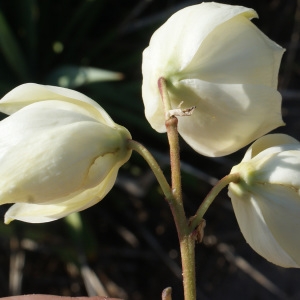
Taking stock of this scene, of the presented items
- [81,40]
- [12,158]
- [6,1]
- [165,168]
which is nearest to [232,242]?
[165,168]

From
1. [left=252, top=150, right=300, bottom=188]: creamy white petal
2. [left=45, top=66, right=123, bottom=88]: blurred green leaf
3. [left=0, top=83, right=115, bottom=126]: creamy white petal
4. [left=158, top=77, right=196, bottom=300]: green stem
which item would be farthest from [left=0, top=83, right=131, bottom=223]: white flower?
[left=45, top=66, right=123, bottom=88]: blurred green leaf

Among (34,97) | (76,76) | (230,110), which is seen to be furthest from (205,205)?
(76,76)

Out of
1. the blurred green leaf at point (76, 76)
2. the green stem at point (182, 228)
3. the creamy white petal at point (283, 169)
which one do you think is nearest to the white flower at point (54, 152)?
→ the green stem at point (182, 228)

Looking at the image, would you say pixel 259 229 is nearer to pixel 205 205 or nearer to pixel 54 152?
pixel 205 205

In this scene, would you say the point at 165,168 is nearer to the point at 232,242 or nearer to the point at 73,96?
the point at 232,242

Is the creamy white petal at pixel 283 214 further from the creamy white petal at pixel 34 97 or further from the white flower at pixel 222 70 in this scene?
the creamy white petal at pixel 34 97

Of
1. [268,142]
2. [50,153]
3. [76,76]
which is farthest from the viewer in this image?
[76,76]
